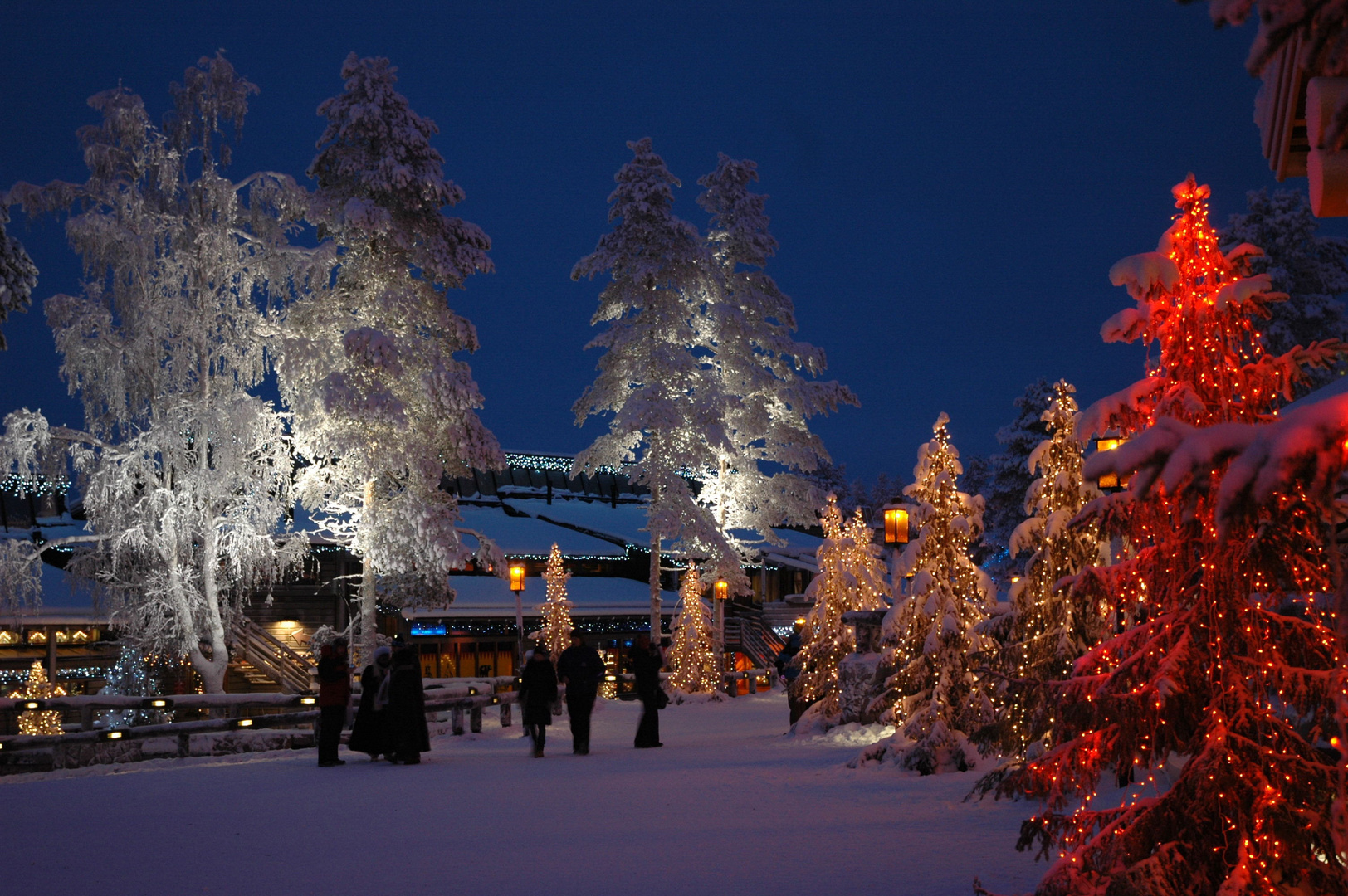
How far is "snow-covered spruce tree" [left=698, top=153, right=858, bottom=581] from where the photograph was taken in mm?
33656

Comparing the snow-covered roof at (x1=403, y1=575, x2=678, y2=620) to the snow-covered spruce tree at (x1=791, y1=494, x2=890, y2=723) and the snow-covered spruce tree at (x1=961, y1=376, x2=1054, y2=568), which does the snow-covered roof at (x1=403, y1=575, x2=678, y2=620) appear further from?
the snow-covered spruce tree at (x1=961, y1=376, x2=1054, y2=568)

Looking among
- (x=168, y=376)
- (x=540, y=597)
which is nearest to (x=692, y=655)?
(x=540, y=597)

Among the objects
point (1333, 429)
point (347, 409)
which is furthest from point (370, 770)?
point (1333, 429)

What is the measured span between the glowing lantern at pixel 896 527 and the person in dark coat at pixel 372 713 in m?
10.1

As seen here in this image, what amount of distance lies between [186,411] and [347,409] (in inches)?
129

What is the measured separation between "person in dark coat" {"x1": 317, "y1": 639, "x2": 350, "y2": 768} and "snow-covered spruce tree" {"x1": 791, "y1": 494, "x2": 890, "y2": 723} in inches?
317

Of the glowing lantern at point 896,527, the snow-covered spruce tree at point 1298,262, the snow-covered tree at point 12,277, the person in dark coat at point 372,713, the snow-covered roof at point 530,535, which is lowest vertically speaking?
the person in dark coat at point 372,713

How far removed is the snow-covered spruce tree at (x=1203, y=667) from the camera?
547cm

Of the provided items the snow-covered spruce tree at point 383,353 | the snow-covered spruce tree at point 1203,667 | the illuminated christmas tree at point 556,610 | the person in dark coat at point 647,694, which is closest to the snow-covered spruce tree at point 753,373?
the illuminated christmas tree at point 556,610

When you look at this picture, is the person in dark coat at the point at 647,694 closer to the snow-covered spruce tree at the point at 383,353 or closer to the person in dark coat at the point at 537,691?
the person in dark coat at the point at 537,691

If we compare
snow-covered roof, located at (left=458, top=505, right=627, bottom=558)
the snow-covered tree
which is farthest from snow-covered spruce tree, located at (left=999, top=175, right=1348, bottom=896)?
snow-covered roof, located at (left=458, top=505, right=627, bottom=558)

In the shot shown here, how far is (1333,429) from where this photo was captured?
293 centimetres

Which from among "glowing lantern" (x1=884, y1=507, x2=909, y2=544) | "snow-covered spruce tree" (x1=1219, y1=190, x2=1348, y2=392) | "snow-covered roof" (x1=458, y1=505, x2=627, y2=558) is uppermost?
"snow-covered spruce tree" (x1=1219, y1=190, x2=1348, y2=392)

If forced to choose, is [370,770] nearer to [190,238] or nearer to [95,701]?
[95,701]
